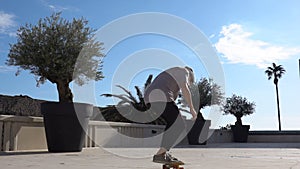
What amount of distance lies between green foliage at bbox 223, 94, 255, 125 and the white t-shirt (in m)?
16.8

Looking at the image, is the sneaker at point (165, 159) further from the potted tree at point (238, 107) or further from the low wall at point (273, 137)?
→ the low wall at point (273, 137)

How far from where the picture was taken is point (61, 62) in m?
6.00

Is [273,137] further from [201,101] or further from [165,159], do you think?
[165,159]

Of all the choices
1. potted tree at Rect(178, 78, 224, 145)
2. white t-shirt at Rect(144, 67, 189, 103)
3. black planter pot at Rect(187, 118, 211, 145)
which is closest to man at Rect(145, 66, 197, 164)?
white t-shirt at Rect(144, 67, 189, 103)

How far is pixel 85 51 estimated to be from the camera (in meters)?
6.50

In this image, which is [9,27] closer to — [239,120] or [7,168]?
[7,168]

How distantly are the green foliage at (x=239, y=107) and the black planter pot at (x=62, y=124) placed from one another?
1465 cm

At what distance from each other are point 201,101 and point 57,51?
29.8ft

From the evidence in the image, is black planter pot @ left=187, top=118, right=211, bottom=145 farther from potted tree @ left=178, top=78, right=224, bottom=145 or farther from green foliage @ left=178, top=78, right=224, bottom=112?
green foliage @ left=178, top=78, right=224, bottom=112

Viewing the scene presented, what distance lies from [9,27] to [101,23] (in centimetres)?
186

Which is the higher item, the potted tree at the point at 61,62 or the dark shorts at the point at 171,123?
the potted tree at the point at 61,62

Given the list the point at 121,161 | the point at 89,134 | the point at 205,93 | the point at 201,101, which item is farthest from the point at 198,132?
the point at 121,161

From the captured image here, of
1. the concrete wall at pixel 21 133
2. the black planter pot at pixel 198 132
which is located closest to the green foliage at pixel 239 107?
the black planter pot at pixel 198 132

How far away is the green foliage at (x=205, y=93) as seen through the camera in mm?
14005
